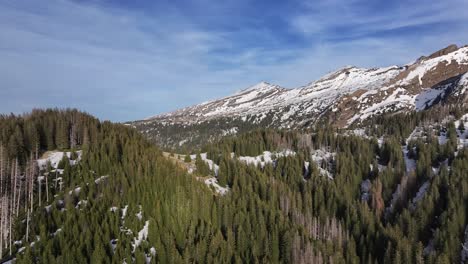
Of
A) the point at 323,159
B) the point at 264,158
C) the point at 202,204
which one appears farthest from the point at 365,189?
the point at 202,204

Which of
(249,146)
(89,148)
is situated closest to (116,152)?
(89,148)

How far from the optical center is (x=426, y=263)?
103438 millimetres

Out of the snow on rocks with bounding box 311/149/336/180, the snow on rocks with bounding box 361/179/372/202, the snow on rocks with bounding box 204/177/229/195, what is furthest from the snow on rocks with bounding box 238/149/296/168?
the snow on rocks with bounding box 361/179/372/202

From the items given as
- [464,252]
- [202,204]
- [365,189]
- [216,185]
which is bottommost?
[464,252]

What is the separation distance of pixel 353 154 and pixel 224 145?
Result: 64.4 m

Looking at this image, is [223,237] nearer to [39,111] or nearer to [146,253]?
[146,253]

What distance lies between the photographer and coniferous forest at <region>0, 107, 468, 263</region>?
319 feet

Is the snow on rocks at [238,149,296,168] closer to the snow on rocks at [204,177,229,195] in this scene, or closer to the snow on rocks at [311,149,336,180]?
the snow on rocks at [311,149,336,180]

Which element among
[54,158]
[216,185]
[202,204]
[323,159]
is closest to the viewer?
[202,204]

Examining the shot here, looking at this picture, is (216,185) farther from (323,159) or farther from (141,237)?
(323,159)

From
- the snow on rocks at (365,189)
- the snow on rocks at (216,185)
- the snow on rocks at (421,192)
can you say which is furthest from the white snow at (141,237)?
the snow on rocks at (421,192)

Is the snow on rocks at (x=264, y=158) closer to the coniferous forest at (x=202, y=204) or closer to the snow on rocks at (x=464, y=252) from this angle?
the coniferous forest at (x=202, y=204)

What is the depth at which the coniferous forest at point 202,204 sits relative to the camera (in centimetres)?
9733

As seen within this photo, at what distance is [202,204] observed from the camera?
121 m
